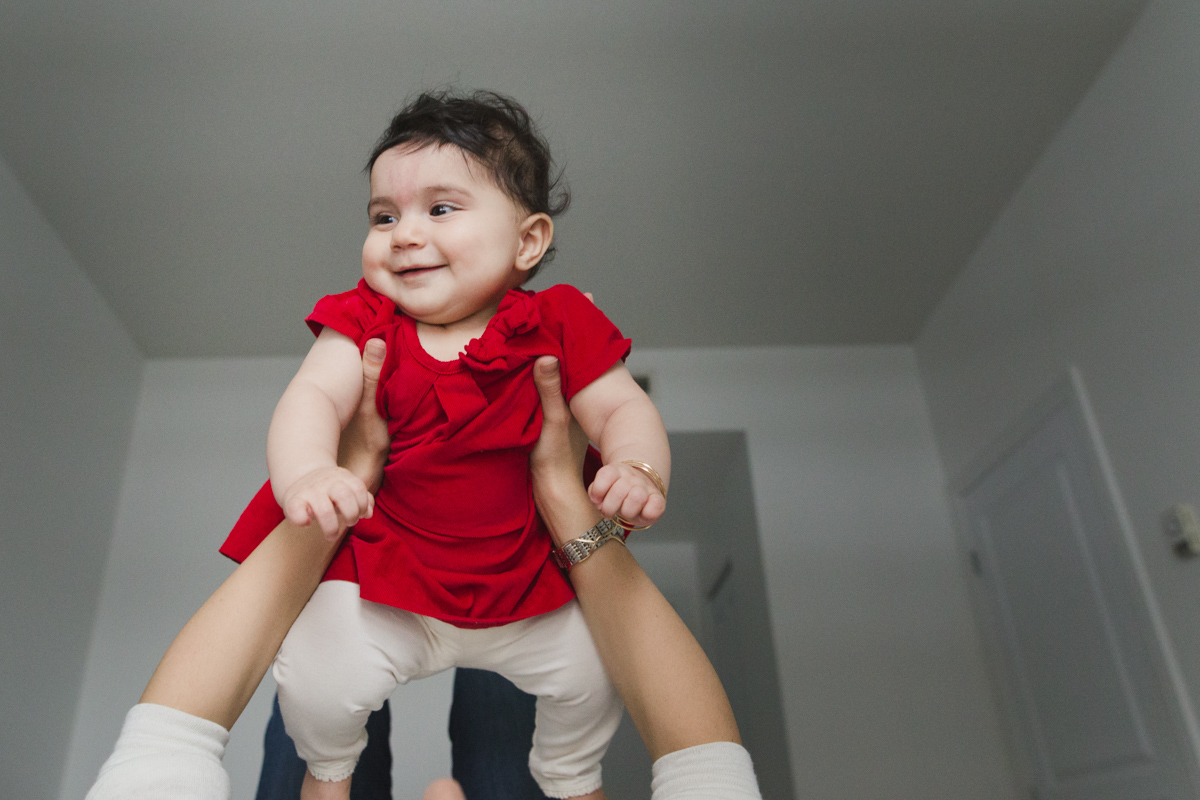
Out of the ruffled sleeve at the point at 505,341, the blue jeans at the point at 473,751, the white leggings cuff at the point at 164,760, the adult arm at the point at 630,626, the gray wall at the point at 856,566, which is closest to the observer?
→ the white leggings cuff at the point at 164,760

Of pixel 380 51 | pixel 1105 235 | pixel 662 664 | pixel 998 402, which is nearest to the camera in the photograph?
pixel 662 664

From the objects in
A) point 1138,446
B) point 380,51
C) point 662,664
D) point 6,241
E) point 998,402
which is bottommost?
point 662,664

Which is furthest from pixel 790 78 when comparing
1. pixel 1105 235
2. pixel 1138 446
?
pixel 1138 446

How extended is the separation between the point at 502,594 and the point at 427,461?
13cm

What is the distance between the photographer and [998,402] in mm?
2947

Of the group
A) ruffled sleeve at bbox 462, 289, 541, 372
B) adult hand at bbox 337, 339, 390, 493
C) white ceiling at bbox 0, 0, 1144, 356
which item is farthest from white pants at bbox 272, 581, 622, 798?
white ceiling at bbox 0, 0, 1144, 356

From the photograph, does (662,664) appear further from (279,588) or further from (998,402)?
(998,402)

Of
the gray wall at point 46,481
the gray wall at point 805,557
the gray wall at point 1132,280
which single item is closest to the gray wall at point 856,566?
the gray wall at point 805,557

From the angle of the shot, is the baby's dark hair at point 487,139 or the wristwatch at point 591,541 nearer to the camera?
the wristwatch at point 591,541

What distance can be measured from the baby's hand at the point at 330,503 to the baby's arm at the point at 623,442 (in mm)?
162

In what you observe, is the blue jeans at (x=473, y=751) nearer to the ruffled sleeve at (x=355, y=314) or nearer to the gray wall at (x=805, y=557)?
the ruffled sleeve at (x=355, y=314)

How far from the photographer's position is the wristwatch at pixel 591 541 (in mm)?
734

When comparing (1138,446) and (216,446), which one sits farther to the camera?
(216,446)

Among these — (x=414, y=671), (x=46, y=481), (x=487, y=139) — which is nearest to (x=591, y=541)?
(x=414, y=671)
